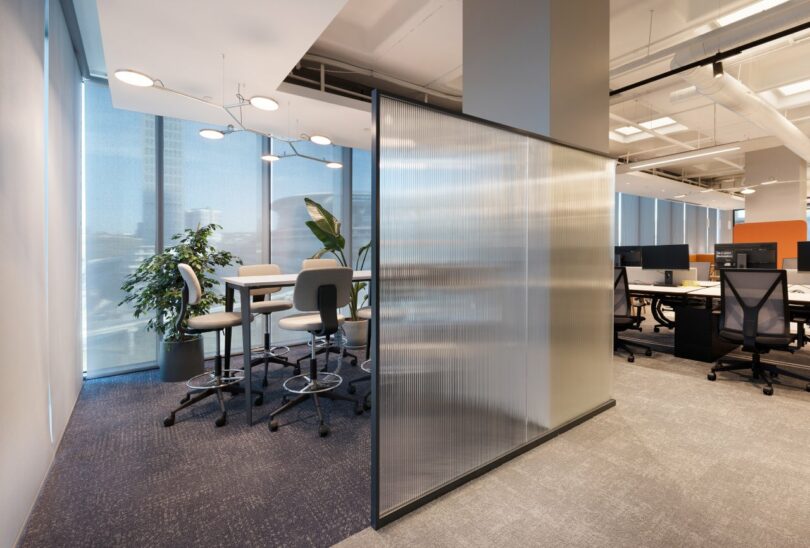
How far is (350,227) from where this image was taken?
5.66 m

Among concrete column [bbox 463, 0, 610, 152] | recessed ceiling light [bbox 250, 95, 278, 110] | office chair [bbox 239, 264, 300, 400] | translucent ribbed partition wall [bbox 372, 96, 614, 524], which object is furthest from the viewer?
office chair [bbox 239, 264, 300, 400]

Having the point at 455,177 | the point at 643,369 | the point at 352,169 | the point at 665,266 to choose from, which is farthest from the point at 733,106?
the point at 352,169

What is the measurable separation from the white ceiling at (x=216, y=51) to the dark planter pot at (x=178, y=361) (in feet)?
7.65

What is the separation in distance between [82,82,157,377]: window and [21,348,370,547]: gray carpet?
116 centimetres

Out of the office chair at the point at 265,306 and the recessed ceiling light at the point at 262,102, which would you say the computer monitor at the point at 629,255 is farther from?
the recessed ceiling light at the point at 262,102

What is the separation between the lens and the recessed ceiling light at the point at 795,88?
193 inches

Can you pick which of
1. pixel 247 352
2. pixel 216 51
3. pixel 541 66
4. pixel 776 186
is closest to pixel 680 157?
pixel 776 186

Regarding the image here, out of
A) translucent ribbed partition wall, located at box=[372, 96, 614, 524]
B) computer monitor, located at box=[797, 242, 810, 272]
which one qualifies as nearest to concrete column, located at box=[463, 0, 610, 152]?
translucent ribbed partition wall, located at box=[372, 96, 614, 524]

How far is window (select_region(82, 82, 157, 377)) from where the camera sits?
376 centimetres

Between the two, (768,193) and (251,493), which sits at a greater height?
(768,193)

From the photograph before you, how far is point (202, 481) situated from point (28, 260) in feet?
4.57

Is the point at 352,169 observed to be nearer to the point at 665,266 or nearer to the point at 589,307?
the point at 589,307

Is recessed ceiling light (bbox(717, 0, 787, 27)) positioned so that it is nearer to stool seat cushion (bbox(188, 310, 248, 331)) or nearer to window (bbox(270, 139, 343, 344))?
window (bbox(270, 139, 343, 344))

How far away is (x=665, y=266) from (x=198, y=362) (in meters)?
5.53
